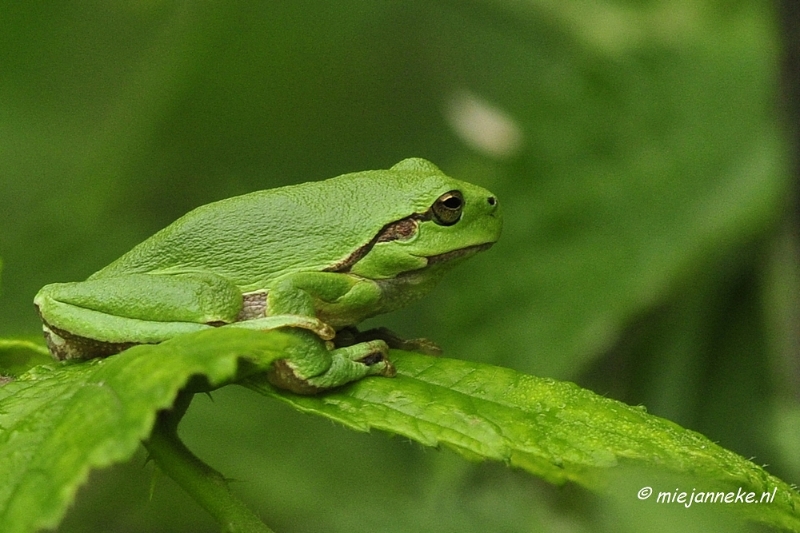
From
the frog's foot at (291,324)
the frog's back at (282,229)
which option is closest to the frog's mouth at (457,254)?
the frog's back at (282,229)

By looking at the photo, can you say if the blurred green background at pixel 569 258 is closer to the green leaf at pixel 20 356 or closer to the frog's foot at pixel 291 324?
the frog's foot at pixel 291 324

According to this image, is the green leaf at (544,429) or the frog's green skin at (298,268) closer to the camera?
the green leaf at (544,429)

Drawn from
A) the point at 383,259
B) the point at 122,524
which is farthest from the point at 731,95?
the point at 122,524

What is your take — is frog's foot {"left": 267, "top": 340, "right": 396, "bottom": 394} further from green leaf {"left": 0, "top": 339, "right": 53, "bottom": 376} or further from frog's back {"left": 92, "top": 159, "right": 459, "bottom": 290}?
green leaf {"left": 0, "top": 339, "right": 53, "bottom": 376}

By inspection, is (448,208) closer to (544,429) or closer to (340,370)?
(340,370)

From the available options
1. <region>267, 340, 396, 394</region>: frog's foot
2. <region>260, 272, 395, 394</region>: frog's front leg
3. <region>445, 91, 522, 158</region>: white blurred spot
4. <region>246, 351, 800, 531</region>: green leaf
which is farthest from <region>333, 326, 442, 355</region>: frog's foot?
<region>445, 91, 522, 158</region>: white blurred spot

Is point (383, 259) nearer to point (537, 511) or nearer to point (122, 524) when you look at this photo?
point (537, 511)
